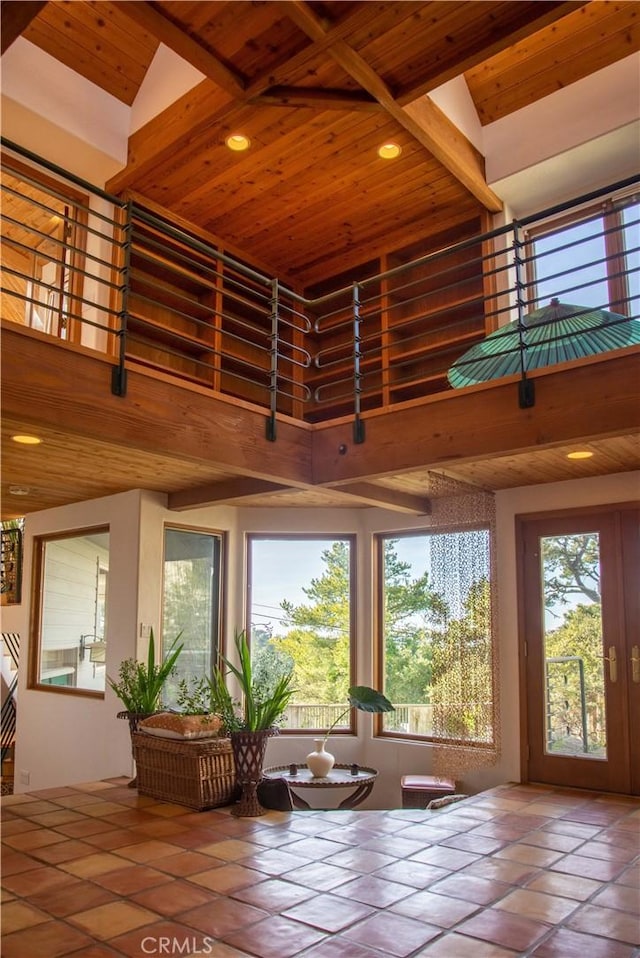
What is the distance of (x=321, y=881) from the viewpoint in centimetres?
336

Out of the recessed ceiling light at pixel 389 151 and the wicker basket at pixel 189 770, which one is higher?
the recessed ceiling light at pixel 389 151

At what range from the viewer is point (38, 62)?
204 inches

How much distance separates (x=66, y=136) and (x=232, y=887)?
501 centimetres

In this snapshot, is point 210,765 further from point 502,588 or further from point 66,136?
point 66,136

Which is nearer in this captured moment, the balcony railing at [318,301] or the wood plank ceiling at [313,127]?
the wood plank ceiling at [313,127]

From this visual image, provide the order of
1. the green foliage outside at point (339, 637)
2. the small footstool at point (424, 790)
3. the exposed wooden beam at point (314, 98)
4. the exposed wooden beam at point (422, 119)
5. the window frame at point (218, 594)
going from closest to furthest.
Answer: the exposed wooden beam at point (422, 119), the exposed wooden beam at point (314, 98), the small footstool at point (424, 790), the window frame at point (218, 594), the green foliage outside at point (339, 637)

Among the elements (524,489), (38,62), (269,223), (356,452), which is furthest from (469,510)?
(38,62)

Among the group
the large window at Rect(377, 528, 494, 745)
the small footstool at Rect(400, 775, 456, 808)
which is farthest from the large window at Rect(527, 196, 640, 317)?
the small footstool at Rect(400, 775, 456, 808)

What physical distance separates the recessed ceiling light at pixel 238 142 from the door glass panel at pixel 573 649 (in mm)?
3708

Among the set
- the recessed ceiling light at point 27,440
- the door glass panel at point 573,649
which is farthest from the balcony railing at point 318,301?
the door glass panel at point 573,649

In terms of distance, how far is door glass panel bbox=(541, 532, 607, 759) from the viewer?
17.4ft

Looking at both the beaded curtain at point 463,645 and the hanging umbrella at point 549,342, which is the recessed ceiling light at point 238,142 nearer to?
the hanging umbrella at point 549,342

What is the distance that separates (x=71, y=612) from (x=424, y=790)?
3.46 m

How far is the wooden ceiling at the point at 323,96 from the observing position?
402 centimetres
